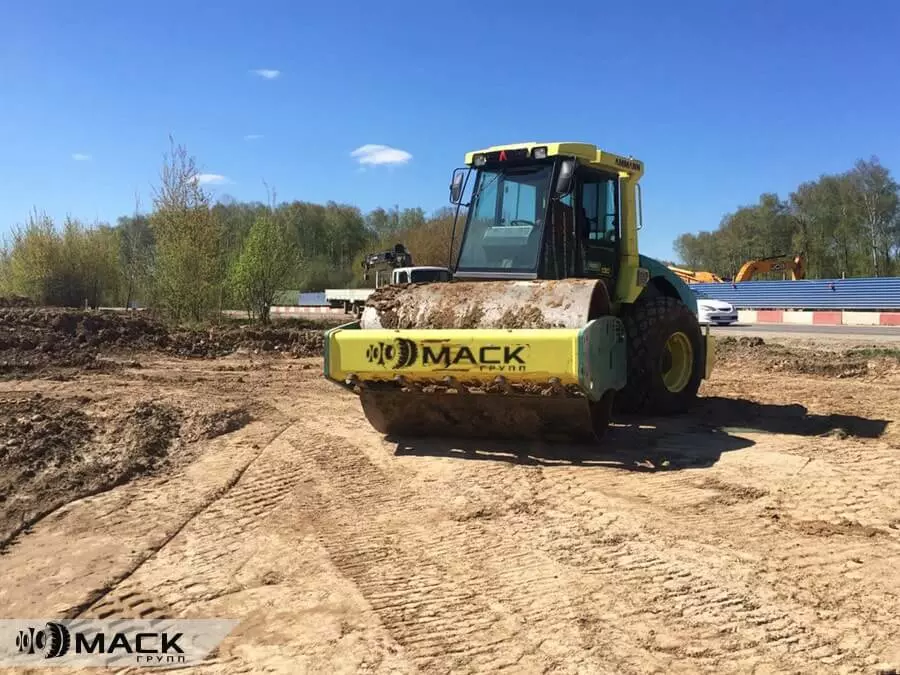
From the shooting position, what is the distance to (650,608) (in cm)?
334

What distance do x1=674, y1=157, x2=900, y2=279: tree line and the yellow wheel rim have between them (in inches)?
1625

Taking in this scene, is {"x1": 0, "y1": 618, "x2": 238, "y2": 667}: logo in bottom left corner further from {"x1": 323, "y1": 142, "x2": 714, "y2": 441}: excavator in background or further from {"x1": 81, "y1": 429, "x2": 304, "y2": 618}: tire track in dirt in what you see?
{"x1": 323, "y1": 142, "x2": 714, "y2": 441}: excavator in background

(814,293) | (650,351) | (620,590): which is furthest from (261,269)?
(814,293)

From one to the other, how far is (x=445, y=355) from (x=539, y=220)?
2.05m

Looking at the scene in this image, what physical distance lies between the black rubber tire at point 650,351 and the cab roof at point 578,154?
4.61 feet

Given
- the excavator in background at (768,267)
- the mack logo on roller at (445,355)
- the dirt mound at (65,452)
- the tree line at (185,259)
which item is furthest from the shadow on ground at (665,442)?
the excavator in background at (768,267)

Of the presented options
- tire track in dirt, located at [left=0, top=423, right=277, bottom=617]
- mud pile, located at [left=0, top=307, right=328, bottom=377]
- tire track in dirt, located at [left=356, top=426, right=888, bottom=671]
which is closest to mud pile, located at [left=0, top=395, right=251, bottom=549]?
tire track in dirt, located at [left=0, top=423, right=277, bottom=617]

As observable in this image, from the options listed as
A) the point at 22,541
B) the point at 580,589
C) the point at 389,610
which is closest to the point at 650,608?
the point at 580,589

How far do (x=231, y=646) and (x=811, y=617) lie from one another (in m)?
2.57

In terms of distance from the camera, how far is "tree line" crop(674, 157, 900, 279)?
43.6 m

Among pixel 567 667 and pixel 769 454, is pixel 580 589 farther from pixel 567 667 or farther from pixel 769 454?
pixel 769 454

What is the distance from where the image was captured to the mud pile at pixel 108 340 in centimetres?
1356

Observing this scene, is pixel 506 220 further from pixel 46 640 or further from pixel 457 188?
pixel 46 640

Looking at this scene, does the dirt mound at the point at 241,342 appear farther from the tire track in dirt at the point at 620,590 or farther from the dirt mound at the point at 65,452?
the tire track in dirt at the point at 620,590
